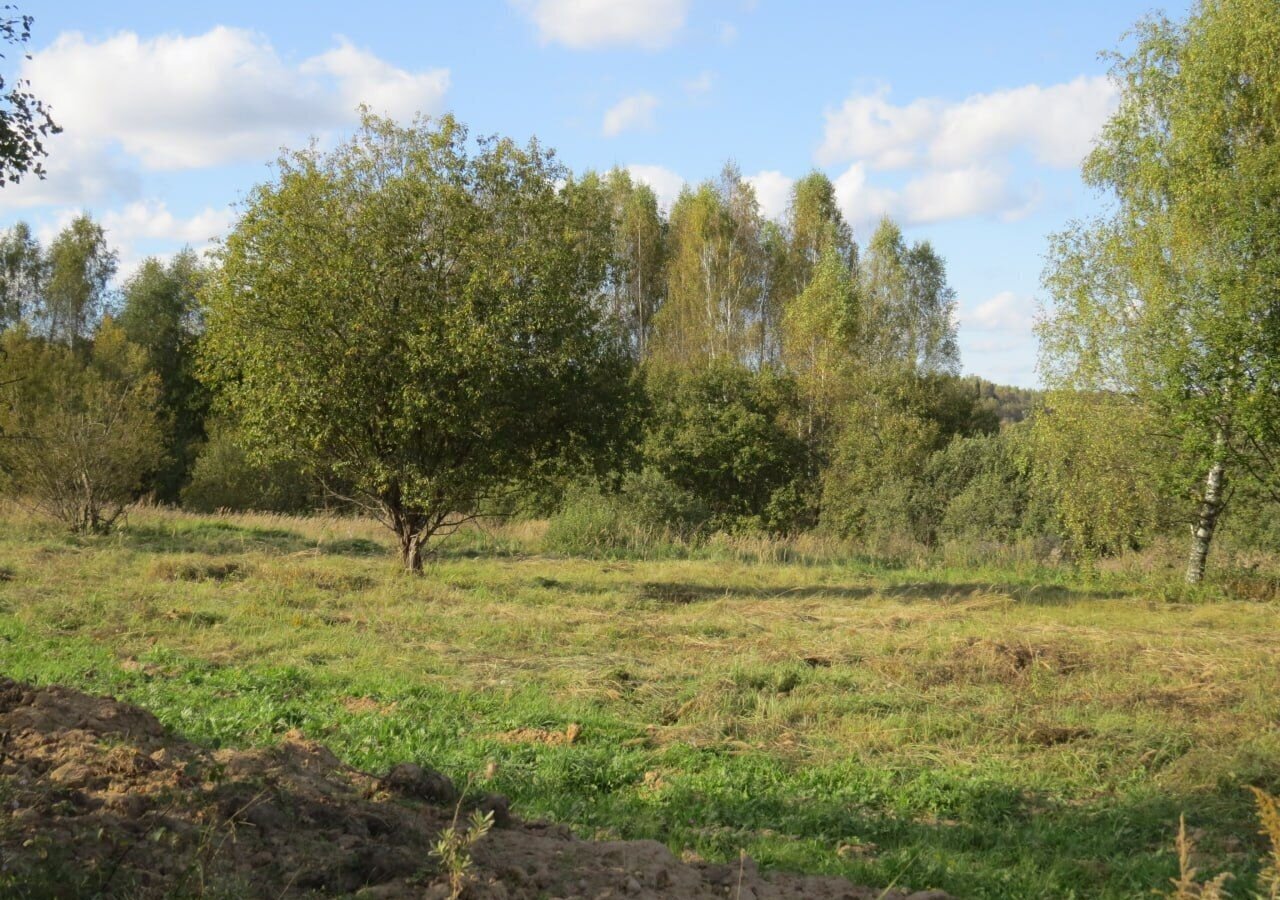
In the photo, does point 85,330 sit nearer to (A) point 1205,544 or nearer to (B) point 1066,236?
(B) point 1066,236

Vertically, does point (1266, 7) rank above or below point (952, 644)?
above

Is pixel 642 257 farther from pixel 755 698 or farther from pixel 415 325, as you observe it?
pixel 755 698

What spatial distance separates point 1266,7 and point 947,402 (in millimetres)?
25476

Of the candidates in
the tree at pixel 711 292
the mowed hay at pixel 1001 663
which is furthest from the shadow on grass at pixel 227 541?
the tree at pixel 711 292

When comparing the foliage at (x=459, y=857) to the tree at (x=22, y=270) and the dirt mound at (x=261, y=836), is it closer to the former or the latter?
the dirt mound at (x=261, y=836)

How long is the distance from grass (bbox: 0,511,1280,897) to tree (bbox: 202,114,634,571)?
1.94m

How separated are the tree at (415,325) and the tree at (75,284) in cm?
3697

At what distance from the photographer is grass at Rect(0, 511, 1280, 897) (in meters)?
5.74

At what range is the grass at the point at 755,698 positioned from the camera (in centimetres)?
574

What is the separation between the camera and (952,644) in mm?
10836

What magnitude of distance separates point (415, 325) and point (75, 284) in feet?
131

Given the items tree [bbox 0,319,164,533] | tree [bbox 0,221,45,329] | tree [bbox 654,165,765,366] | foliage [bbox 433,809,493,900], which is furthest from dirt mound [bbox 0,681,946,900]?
tree [bbox 0,221,45,329]

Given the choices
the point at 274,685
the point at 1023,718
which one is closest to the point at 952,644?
the point at 1023,718

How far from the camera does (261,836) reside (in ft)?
14.2
